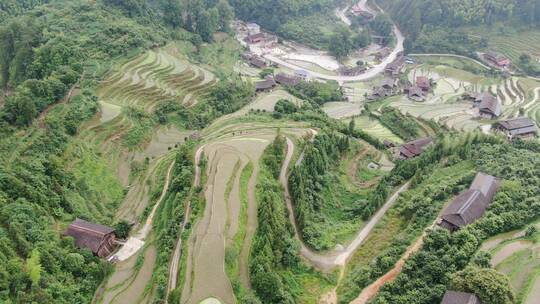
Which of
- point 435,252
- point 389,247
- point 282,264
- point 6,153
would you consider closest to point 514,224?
point 435,252

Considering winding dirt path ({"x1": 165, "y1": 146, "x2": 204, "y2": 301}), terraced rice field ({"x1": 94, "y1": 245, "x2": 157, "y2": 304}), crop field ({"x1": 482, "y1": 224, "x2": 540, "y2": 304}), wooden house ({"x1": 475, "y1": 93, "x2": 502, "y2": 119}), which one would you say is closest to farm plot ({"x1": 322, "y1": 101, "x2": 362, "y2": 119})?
wooden house ({"x1": 475, "y1": 93, "x2": 502, "y2": 119})

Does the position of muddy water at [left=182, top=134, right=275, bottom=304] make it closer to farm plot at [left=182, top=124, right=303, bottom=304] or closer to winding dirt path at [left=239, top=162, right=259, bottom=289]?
farm plot at [left=182, top=124, right=303, bottom=304]

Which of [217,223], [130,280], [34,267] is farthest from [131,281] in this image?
[217,223]

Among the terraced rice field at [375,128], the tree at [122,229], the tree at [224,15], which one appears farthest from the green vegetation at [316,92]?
the tree at [122,229]

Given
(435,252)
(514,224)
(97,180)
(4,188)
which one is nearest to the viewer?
(435,252)

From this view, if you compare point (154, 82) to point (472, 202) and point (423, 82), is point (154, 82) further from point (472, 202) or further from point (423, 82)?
point (423, 82)

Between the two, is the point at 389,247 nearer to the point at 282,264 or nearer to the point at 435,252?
the point at 435,252

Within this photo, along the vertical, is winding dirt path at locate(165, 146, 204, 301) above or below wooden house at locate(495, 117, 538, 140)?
above
